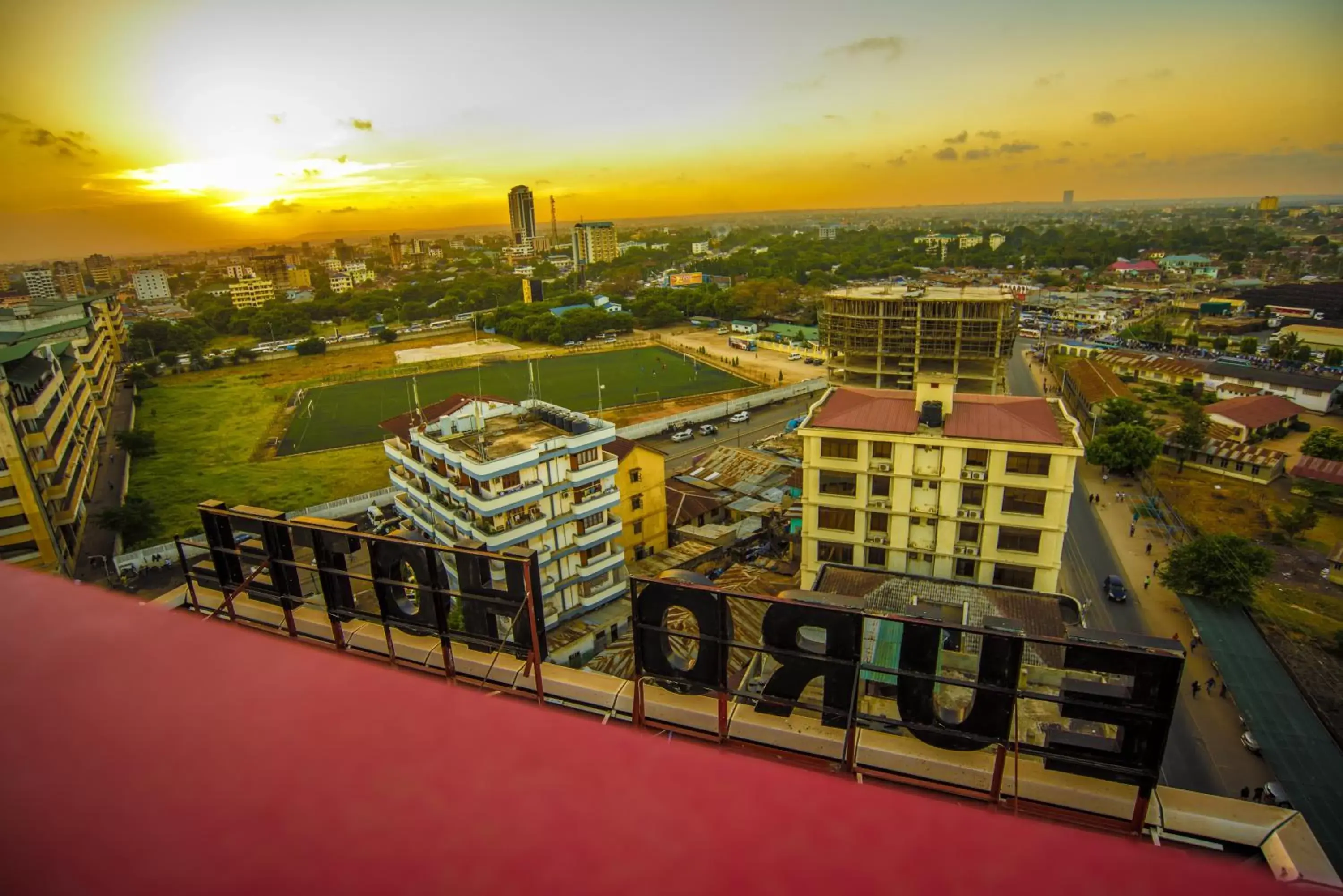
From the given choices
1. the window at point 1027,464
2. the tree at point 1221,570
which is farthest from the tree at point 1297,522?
the window at point 1027,464

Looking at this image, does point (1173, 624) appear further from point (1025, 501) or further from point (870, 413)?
point (870, 413)

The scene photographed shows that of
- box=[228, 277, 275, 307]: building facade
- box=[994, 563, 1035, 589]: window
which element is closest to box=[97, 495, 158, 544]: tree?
box=[994, 563, 1035, 589]: window

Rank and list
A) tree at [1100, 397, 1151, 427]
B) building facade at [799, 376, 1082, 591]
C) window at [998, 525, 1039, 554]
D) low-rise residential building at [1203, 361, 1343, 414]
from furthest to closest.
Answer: low-rise residential building at [1203, 361, 1343, 414]
tree at [1100, 397, 1151, 427]
window at [998, 525, 1039, 554]
building facade at [799, 376, 1082, 591]

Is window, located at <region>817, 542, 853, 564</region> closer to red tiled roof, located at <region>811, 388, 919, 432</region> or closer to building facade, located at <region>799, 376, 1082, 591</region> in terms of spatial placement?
building facade, located at <region>799, 376, 1082, 591</region>

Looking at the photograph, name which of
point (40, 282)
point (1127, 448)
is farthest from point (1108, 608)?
point (40, 282)

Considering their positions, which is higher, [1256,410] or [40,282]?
[40,282]

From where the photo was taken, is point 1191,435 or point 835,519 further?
point 1191,435
